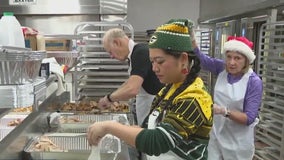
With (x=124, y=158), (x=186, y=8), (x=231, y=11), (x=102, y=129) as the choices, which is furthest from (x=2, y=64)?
(x=186, y=8)

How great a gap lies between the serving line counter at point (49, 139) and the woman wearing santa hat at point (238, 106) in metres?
0.73

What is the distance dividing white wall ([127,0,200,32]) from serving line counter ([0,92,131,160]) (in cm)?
302

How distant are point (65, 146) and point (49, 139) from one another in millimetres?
110

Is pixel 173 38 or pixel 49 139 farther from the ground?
pixel 173 38

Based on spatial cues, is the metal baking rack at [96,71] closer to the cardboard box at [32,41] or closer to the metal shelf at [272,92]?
the cardboard box at [32,41]

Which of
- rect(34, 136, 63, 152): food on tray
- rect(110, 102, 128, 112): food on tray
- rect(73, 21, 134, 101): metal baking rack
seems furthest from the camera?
rect(73, 21, 134, 101): metal baking rack

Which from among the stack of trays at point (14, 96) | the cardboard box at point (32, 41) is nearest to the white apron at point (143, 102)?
the cardboard box at point (32, 41)

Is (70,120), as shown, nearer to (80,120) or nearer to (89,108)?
(80,120)

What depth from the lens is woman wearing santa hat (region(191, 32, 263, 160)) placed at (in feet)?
6.87

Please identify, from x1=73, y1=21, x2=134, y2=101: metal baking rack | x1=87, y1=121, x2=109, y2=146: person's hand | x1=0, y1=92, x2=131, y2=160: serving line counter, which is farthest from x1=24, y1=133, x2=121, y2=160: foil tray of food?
x1=73, y1=21, x2=134, y2=101: metal baking rack

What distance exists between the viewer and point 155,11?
5.08m

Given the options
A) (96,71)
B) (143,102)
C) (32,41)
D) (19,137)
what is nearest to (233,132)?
(143,102)

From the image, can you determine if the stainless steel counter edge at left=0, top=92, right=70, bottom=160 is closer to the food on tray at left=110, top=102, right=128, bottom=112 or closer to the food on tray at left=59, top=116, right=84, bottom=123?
the food on tray at left=59, top=116, right=84, bottom=123

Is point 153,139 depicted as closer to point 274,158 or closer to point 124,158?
point 124,158
